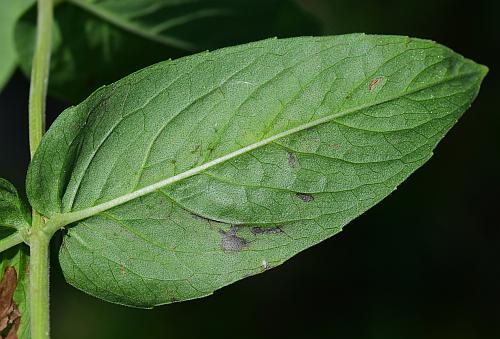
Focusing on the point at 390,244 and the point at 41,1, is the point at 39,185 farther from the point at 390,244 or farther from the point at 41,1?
the point at 390,244

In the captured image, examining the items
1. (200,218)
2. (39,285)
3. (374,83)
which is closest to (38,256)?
(39,285)

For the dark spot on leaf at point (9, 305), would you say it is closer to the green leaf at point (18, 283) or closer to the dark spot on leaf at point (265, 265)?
the green leaf at point (18, 283)

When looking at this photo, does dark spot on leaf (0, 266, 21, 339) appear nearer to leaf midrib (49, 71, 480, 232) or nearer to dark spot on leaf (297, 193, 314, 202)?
leaf midrib (49, 71, 480, 232)

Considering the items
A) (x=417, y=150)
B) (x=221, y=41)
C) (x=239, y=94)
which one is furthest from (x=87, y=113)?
(x=221, y=41)

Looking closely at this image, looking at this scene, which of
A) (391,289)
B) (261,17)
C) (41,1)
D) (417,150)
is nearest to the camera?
(417,150)

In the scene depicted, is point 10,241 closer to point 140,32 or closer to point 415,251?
point 140,32

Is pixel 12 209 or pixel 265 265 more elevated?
pixel 12 209
